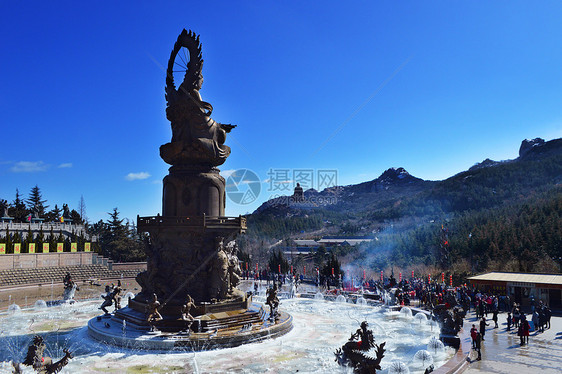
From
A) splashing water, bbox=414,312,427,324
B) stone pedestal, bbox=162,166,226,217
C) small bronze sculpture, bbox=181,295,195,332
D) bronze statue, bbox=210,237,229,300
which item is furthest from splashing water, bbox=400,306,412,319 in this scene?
small bronze sculpture, bbox=181,295,195,332

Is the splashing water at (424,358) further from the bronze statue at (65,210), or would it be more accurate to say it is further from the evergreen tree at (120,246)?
the bronze statue at (65,210)

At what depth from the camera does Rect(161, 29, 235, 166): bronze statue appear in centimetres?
2419

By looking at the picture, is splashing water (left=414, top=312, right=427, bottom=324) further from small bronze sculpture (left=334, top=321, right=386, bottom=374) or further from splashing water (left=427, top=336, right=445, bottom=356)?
small bronze sculpture (left=334, top=321, right=386, bottom=374)

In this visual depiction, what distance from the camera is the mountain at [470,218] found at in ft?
179

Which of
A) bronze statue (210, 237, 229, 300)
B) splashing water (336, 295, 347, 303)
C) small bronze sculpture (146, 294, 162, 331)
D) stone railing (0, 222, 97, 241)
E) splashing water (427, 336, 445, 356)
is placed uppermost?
stone railing (0, 222, 97, 241)

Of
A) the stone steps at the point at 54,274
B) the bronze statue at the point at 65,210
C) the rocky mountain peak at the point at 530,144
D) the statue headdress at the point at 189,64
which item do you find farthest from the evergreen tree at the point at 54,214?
the rocky mountain peak at the point at 530,144

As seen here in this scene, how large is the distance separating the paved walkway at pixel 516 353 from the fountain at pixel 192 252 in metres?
10.0

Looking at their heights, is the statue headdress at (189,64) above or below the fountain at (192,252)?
above

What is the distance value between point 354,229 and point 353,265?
66.1 m

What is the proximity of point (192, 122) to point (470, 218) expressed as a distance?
253 feet

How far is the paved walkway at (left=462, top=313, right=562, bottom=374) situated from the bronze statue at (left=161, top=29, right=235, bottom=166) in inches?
698

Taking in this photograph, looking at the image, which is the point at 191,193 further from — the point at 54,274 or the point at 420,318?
the point at 54,274

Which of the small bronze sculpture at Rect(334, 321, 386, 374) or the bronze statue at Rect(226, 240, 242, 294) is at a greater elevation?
the bronze statue at Rect(226, 240, 242, 294)

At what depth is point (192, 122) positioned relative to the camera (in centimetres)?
2448
